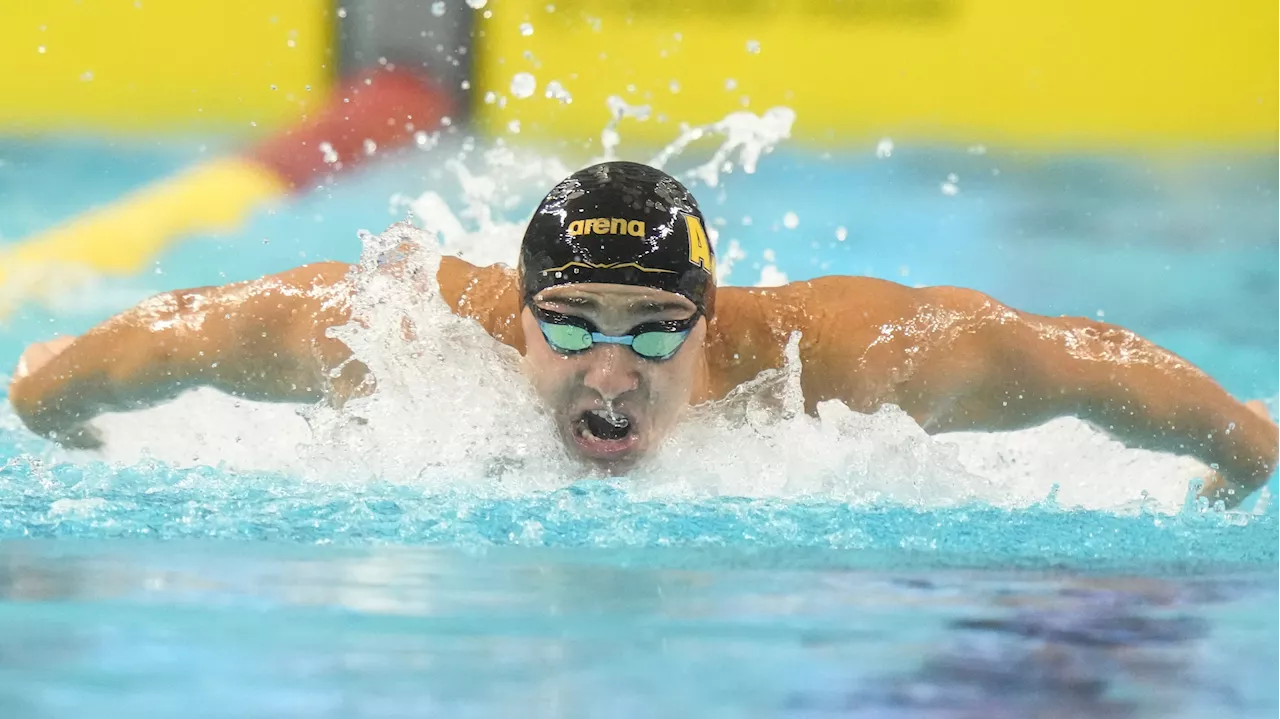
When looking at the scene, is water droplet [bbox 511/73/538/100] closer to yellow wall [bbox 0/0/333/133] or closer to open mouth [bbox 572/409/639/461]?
yellow wall [bbox 0/0/333/133]

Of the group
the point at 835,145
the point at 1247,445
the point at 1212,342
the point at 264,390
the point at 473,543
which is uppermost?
the point at 835,145

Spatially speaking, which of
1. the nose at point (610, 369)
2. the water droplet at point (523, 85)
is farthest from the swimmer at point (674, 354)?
the water droplet at point (523, 85)

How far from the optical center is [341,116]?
17.7 ft

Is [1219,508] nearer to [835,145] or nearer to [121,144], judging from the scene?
[835,145]

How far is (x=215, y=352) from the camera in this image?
2.82 m

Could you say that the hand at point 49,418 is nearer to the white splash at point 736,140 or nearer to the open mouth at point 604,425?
the open mouth at point 604,425

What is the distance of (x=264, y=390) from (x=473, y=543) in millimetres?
1031

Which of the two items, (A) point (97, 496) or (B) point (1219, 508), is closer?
(A) point (97, 496)

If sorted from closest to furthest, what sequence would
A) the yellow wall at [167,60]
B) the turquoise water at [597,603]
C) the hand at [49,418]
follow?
1. the turquoise water at [597,603]
2. the hand at [49,418]
3. the yellow wall at [167,60]

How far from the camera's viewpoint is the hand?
2.96 meters

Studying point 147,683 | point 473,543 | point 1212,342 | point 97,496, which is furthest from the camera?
point 1212,342

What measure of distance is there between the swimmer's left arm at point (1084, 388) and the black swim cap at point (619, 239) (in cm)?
54

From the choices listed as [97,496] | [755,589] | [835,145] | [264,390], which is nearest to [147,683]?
[755,589]

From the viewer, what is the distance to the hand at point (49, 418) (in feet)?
9.71
